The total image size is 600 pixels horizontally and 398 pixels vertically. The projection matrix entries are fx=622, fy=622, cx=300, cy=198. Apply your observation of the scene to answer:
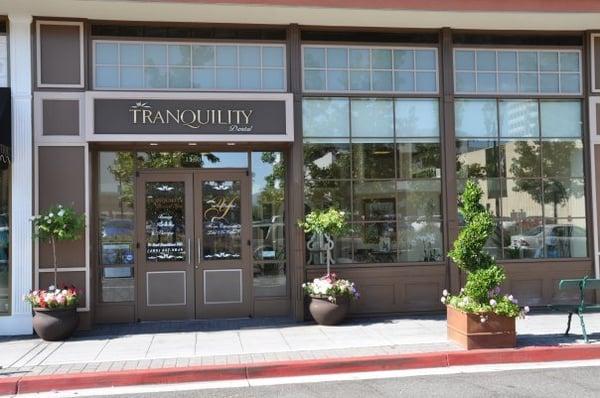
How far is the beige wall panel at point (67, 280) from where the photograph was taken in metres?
9.20

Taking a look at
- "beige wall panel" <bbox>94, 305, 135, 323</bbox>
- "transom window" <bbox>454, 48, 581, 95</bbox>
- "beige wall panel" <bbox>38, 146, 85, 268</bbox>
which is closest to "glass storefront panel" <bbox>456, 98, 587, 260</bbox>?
"transom window" <bbox>454, 48, 581, 95</bbox>

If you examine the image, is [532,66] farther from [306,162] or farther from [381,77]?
[306,162]

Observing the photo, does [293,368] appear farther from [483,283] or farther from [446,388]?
[483,283]

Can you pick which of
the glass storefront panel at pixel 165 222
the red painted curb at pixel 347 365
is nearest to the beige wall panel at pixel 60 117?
the glass storefront panel at pixel 165 222

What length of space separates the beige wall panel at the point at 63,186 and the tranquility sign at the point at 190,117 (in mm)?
641

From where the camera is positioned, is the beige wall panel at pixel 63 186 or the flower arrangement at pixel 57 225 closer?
the flower arrangement at pixel 57 225

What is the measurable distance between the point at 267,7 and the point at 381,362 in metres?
5.31

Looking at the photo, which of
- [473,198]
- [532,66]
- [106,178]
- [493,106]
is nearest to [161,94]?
[106,178]

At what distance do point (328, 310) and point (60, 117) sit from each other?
4.94m

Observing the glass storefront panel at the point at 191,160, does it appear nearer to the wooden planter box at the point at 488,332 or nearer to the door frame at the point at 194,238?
the door frame at the point at 194,238

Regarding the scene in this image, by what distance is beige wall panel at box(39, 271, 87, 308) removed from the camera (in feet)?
30.2

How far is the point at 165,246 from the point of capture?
10047mm

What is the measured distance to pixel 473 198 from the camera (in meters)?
8.04

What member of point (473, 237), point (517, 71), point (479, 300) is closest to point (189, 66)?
point (473, 237)
